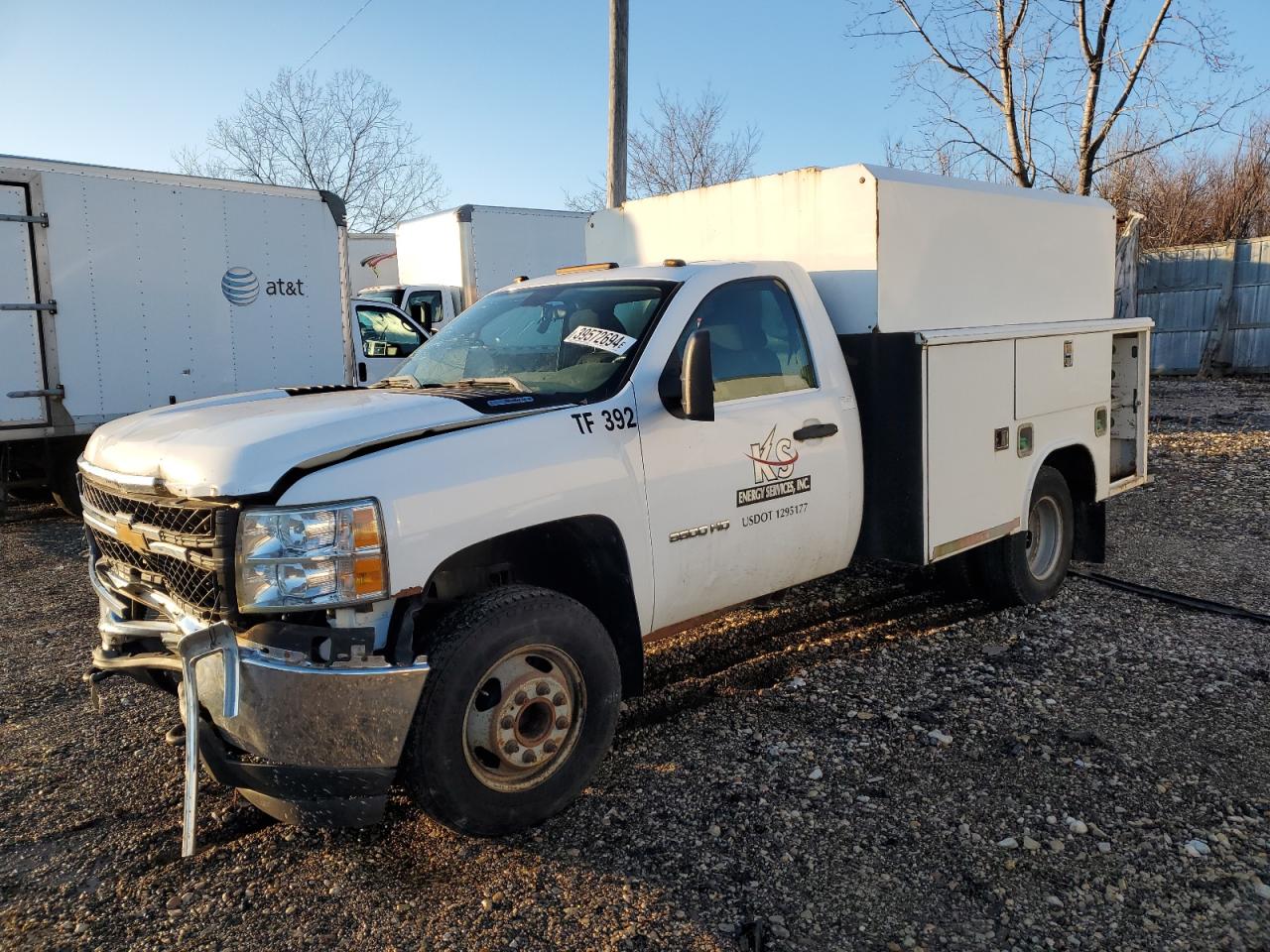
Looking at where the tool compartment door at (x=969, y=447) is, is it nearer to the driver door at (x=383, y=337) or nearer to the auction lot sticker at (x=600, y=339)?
the auction lot sticker at (x=600, y=339)

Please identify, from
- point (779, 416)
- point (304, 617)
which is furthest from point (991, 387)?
point (304, 617)

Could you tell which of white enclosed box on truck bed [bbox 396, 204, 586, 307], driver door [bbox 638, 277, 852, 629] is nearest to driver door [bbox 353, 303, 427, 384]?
white enclosed box on truck bed [bbox 396, 204, 586, 307]

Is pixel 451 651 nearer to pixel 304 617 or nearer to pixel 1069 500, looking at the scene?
pixel 304 617

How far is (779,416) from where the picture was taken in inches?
171

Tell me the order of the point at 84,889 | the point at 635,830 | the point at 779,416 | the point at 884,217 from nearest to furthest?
1. the point at 84,889
2. the point at 635,830
3. the point at 779,416
4. the point at 884,217

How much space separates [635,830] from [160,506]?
6.43 feet

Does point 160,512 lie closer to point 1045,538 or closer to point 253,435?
point 253,435

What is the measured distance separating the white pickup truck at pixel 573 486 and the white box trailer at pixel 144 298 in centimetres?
623

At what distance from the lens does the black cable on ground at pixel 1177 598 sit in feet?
18.7

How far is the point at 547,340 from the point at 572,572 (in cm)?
110

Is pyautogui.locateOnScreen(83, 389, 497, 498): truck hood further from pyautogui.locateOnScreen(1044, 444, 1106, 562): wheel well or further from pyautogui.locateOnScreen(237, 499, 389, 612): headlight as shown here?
pyautogui.locateOnScreen(1044, 444, 1106, 562): wheel well

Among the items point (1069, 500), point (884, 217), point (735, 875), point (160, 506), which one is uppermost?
point (884, 217)

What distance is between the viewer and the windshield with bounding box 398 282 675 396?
13.1 feet

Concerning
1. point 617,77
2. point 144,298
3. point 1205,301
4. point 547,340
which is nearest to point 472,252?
point 617,77
